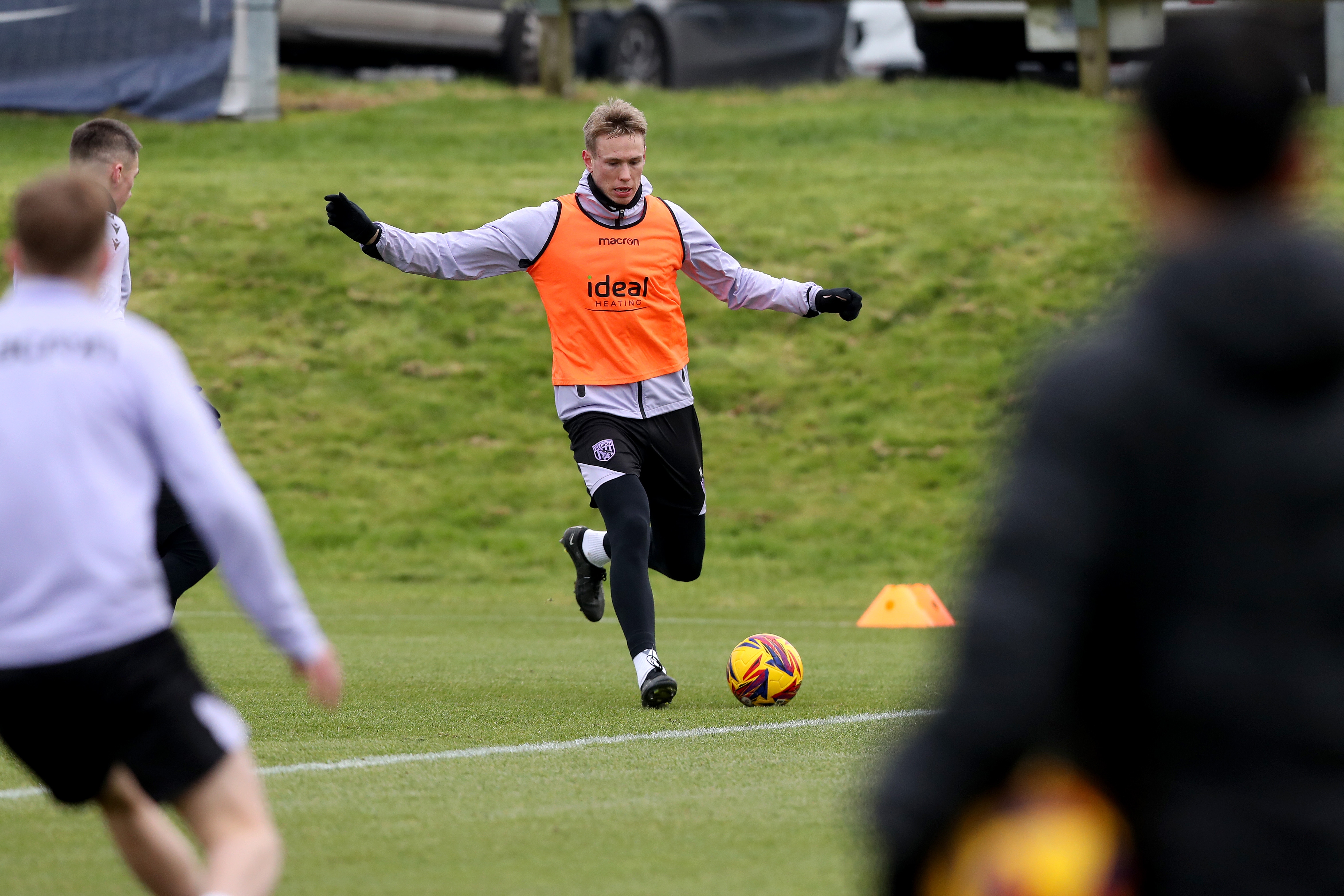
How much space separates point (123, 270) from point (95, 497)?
169 inches

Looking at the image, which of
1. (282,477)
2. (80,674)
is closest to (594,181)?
(80,674)

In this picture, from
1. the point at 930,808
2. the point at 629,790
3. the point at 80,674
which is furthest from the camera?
the point at 629,790

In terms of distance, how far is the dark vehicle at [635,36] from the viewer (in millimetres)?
23219

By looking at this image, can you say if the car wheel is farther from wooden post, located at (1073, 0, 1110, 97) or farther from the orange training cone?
the orange training cone

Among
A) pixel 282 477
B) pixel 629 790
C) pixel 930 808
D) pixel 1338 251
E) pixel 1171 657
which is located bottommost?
pixel 282 477

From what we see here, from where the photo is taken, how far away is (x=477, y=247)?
806 cm

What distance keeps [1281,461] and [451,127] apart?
21826 mm

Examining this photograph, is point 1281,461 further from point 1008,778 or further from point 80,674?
point 80,674

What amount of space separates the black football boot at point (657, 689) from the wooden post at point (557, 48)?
1671 centimetres

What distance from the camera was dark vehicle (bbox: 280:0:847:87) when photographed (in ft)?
→ 76.2

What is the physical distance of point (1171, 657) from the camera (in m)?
2.10

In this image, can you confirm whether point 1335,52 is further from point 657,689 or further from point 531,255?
point 657,689

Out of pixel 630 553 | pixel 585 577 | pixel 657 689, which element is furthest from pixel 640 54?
pixel 657 689

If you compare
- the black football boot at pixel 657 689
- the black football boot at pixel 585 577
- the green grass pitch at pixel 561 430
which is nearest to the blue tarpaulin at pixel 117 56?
the green grass pitch at pixel 561 430
